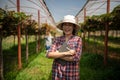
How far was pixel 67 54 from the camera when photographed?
2.60 m

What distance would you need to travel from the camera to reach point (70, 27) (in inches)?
108

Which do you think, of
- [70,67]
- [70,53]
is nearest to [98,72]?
[70,67]

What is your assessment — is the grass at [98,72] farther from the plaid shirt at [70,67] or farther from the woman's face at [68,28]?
the woman's face at [68,28]

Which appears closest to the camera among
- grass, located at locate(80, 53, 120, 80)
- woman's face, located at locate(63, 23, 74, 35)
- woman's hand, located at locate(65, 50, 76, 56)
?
woman's hand, located at locate(65, 50, 76, 56)

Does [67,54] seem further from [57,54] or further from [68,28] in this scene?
[68,28]

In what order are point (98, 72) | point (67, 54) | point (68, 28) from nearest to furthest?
point (67, 54)
point (68, 28)
point (98, 72)

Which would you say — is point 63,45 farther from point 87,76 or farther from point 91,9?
point 91,9

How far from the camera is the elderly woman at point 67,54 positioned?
8.64ft

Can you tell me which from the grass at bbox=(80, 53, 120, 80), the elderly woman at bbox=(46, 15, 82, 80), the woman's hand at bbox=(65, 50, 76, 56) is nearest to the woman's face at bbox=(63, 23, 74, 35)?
the elderly woman at bbox=(46, 15, 82, 80)

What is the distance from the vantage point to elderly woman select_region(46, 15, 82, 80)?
2.63 meters

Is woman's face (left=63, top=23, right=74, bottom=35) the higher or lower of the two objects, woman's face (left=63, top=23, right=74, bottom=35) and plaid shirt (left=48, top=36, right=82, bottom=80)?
the higher

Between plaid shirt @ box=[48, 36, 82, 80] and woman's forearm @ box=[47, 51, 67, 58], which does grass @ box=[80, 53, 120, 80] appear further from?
woman's forearm @ box=[47, 51, 67, 58]

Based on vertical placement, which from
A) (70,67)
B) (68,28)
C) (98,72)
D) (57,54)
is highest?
(68,28)

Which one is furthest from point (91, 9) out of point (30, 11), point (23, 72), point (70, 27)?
point (70, 27)
